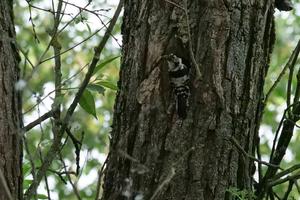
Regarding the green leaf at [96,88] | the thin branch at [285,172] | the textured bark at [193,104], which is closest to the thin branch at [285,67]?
the textured bark at [193,104]

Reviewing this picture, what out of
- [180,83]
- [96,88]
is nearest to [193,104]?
[180,83]

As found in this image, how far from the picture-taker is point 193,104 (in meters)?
1.71

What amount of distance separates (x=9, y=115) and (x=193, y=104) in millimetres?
474

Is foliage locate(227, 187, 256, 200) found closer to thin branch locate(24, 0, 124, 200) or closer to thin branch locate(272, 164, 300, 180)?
thin branch locate(272, 164, 300, 180)

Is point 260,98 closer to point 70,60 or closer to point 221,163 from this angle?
point 221,163

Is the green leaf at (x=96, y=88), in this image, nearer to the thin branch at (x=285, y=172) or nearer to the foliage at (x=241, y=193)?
the foliage at (x=241, y=193)

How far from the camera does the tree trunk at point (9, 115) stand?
1.48 m

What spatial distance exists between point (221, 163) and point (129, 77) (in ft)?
1.12

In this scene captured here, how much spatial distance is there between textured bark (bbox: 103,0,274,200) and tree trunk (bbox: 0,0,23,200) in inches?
10.7

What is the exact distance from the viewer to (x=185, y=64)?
1.71 m

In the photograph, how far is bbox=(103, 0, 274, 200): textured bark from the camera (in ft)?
5.51

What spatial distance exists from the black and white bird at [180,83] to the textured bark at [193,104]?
2cm

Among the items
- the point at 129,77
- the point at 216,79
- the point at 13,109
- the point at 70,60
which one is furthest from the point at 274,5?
the point at 70,60

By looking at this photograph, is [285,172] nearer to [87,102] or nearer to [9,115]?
[87,102]
